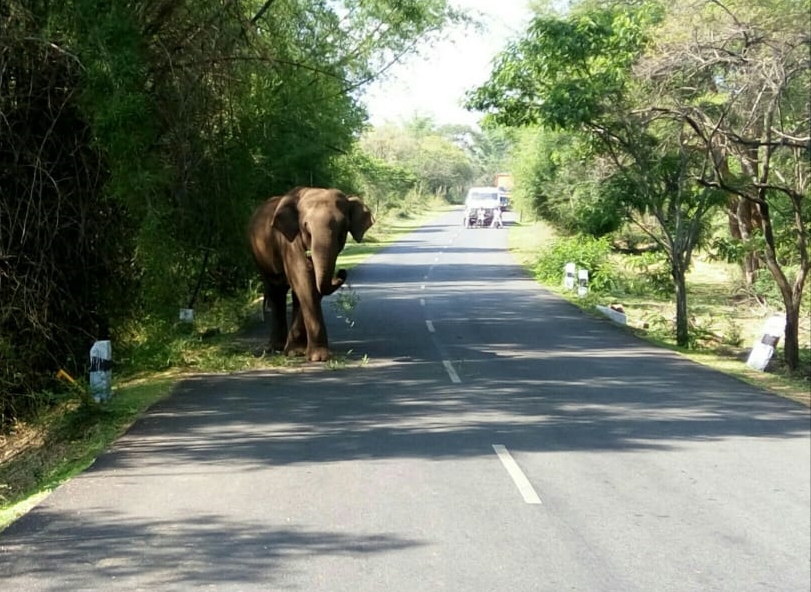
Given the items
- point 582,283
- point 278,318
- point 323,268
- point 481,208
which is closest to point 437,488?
point 323,268

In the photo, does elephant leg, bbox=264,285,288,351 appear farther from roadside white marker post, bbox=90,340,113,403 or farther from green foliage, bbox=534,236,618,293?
green foliage, bbox=534,236,618,293

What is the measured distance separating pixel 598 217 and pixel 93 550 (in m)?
23.9

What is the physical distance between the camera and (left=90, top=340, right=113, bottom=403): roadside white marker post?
11.6 m

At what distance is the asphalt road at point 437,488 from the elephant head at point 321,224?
4.83ft

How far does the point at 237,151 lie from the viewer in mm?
17375

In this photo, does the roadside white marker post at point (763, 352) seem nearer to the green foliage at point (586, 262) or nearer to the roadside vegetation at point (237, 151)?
the roadside vegetation at point (237, 151)

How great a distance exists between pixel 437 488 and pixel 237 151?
35.0 ft

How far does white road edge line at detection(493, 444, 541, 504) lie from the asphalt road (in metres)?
0.04

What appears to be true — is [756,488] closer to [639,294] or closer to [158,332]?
[158,332]

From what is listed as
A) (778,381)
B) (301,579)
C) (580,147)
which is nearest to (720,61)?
(778,381)

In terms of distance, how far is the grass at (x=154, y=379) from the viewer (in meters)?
9.16

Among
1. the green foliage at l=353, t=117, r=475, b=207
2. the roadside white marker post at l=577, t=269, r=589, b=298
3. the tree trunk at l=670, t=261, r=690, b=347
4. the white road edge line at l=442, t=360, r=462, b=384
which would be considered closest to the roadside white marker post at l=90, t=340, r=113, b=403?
the white road edge line at l=442, t=360, r=462, b=384

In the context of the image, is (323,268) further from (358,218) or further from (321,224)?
(358,218)

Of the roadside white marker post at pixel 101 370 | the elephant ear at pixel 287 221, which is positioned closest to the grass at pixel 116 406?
the roadside white marker post at pixel 101 370
